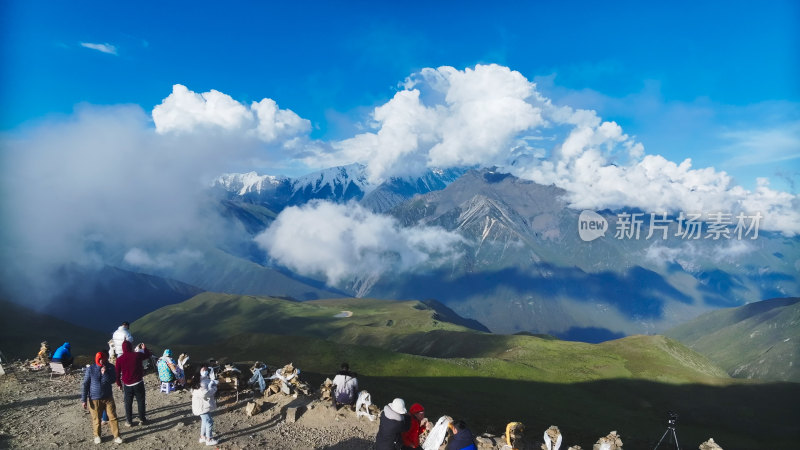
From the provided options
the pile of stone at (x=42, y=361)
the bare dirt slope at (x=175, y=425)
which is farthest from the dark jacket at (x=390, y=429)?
the pile of stone at (x=42, y=361)

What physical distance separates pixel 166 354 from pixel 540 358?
147034 mm

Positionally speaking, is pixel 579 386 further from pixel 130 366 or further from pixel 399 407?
pixel 130 366

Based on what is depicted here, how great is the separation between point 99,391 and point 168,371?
29.8ft

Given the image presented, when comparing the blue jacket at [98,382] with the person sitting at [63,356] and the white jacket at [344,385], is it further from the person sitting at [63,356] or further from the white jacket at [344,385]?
the person sitting at [63,356]

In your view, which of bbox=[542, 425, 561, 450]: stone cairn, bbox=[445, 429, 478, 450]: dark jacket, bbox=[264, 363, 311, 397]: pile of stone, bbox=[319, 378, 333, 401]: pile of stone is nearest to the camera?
bbox=[445, 429, 478, 450]: dark jacket

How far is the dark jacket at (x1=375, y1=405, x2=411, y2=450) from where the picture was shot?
18.6 metres

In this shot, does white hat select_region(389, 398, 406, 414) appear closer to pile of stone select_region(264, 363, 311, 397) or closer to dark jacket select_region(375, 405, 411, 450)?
dark jacket select_region(375, 405, 411, 450)

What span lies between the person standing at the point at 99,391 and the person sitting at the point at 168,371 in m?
7.36

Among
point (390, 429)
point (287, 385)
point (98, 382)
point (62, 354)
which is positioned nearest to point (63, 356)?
point (62, 354)

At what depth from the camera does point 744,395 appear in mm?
131000

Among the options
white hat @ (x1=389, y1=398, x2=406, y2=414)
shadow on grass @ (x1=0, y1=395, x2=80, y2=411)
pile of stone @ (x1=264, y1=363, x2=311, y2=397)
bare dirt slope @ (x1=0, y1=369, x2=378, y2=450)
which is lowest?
bare dirt slope @ (x1=0, y1=369, x2=378, y2=450)

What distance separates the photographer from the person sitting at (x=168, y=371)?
30.8 m

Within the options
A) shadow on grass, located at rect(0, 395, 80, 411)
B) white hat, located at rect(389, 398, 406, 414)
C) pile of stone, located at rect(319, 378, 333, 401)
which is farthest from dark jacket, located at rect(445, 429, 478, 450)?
shadow on grass, located at rect(0, 395, 80, 411)

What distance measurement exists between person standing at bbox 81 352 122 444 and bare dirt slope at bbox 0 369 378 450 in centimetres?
132
